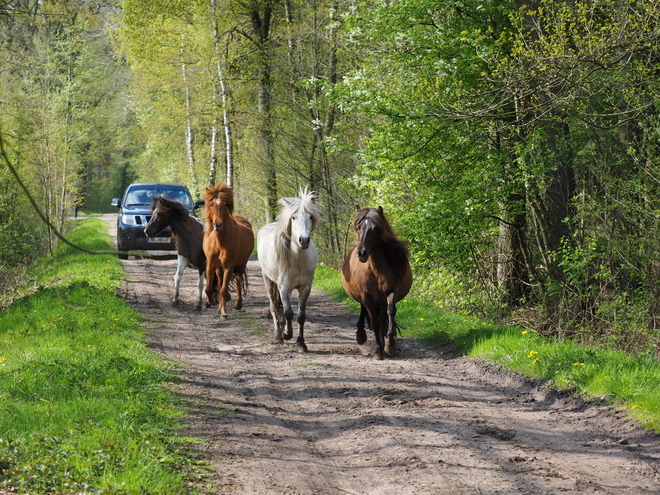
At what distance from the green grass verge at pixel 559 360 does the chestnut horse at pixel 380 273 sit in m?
1.06

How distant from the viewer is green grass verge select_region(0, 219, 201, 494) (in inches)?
173

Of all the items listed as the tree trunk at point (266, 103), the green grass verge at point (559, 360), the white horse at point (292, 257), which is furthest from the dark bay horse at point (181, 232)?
the tree trunk at point (266, 103)

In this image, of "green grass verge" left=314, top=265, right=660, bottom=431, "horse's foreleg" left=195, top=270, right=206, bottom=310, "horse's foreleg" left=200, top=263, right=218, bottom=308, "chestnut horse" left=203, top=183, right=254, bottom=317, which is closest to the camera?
"green grass verge" left=314, top=265, right=660, bottom=431

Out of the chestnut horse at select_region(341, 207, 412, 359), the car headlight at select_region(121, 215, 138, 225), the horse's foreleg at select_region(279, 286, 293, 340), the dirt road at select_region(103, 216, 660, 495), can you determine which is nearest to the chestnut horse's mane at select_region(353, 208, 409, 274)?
the chestnut horse at select_region(341, 207, 412, 359)

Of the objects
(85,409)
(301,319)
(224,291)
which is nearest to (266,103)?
(224,291)

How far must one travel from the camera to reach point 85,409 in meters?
5.91

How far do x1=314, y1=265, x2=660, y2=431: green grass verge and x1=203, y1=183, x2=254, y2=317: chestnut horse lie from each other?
3.58 meters

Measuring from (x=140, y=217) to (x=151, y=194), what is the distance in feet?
4.91

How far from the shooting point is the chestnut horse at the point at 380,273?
9.54 meters

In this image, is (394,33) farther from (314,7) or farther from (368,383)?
(314,7)

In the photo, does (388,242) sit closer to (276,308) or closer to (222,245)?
(276,308)

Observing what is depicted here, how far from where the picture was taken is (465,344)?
9.75 meters

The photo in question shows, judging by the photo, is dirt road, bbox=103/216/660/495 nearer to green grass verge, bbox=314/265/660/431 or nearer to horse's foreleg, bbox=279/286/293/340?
green grass verge, bbox=314/265/660/431

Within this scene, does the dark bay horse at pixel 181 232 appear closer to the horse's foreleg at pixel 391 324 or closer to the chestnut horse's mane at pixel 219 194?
the chestnut horse's mane at pixel 219 194
